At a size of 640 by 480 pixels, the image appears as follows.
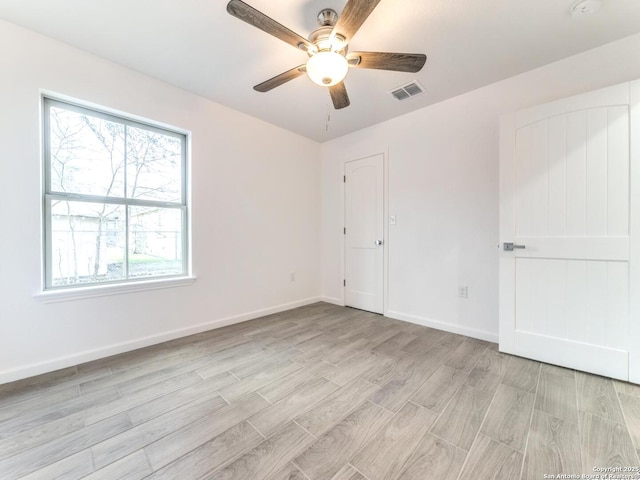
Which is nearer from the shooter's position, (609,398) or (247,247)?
(609,398)

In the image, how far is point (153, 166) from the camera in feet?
8.63

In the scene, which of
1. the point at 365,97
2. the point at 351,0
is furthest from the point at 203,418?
the point at 365,97

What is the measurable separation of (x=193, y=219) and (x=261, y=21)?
1.99 meters

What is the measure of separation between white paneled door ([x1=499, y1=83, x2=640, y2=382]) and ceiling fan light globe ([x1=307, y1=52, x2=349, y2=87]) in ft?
5.45

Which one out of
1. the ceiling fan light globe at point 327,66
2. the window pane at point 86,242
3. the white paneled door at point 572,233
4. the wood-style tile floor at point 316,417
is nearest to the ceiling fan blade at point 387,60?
the ceiling fan light globe at point 327,66

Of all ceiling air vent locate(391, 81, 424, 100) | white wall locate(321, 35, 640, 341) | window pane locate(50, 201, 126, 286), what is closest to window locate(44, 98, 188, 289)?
window pane locate(50, 201, 126, 286)

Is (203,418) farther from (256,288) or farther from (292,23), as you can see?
(292,23)

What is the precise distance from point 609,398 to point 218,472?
7.87 ft

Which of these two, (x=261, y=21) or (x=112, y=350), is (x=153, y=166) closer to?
(x=112, y=350)

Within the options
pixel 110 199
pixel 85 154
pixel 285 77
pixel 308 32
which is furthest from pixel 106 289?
pixel 308 32

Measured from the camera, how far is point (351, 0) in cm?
128

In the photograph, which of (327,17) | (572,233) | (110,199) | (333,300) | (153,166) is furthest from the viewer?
(333,300)

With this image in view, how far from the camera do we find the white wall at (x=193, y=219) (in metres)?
1.89

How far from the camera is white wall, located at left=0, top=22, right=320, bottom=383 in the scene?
1.89 meters
